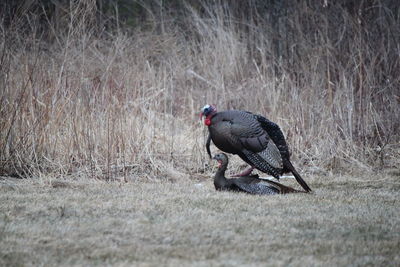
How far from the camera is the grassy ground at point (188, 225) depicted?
371 cm

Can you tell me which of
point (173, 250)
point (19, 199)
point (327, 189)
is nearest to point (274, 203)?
point (327, 189)

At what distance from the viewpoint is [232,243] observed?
401 cm

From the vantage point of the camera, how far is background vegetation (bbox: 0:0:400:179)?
6664mm

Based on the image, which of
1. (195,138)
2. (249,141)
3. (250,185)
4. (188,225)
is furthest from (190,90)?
(188,225)

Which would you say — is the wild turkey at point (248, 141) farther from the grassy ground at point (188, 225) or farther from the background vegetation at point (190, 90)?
the background vegetation at point (190, 90)

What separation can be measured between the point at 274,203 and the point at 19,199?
6.42 ft

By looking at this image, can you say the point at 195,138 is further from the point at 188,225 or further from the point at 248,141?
the point at 188,225

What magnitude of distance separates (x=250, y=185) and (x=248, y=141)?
40cm

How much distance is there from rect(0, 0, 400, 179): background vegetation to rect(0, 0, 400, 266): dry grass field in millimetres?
22

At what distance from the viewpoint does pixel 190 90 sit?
9.39 metres

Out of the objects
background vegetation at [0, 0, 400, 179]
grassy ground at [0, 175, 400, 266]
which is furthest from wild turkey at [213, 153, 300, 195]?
background vegetation at [0, 0, 400, 179]

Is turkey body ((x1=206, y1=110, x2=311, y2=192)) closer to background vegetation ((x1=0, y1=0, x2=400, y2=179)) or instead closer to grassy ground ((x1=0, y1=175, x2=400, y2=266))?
grassy ground ((x1=0, y1=175, x2=400, y2=266))

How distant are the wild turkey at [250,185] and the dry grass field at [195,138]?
162mm

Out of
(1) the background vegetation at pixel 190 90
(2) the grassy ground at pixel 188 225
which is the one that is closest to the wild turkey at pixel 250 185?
(2) the grassy ground at pixel 188 225
